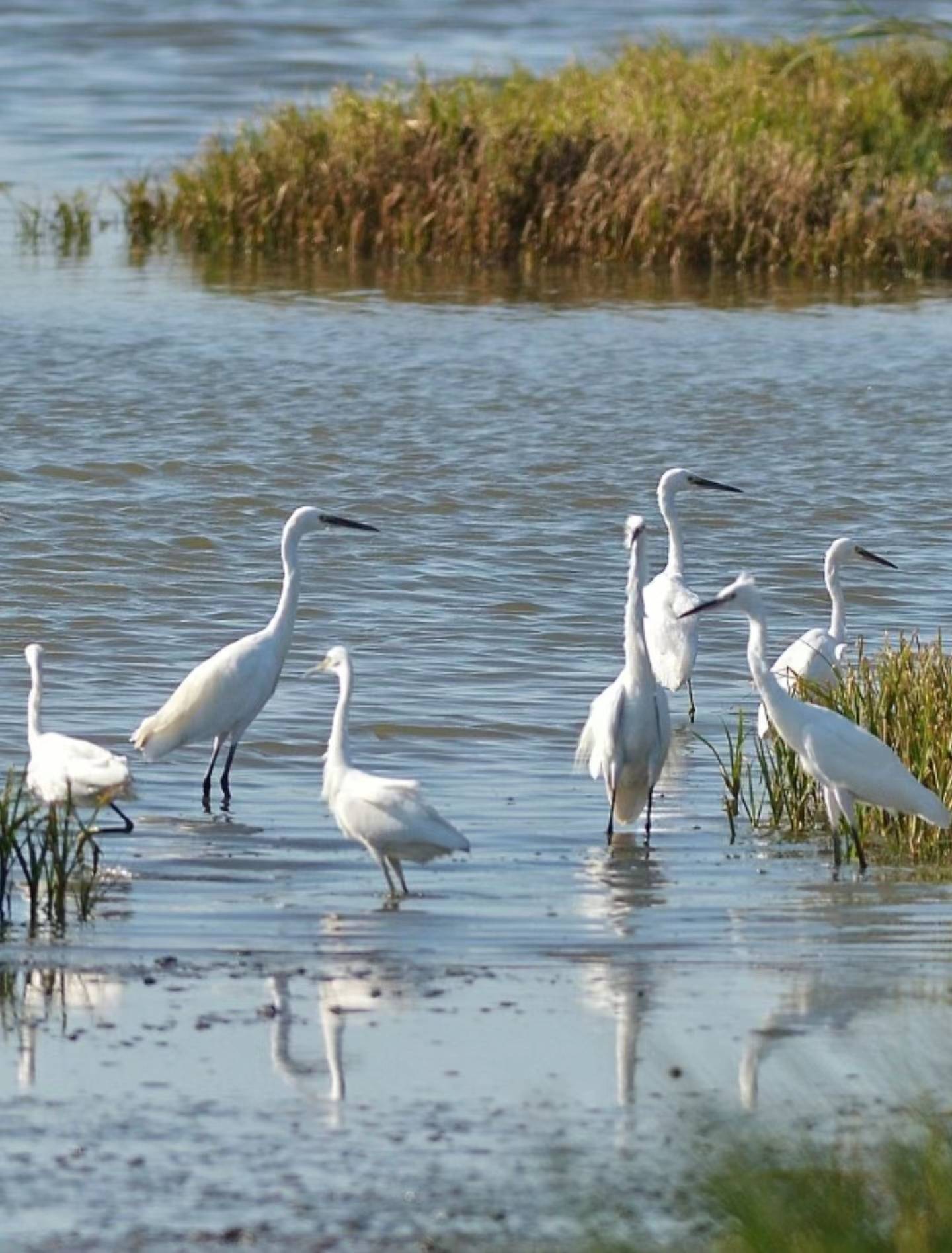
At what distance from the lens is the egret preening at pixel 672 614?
1001cm

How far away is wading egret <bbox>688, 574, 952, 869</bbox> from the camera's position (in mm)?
7367

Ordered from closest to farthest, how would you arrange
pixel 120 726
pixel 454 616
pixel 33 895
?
pixel 33 895 < pixel 120 726 < pixel 454 616

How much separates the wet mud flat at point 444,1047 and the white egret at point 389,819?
160mm

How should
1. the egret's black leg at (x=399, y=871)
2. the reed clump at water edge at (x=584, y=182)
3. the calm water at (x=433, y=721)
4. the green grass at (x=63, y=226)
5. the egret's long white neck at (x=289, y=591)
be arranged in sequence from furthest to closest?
the green grass at (x=63, y=226) < the reed clump at water edge at (x=584, y=182) < the egret's long white neck at (x=289, y=591) < the egret's black leg at (x=399, y=871) < the calm water at (x=433, y=721)

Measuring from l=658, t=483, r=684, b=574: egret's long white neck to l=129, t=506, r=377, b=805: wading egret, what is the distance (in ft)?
7.56

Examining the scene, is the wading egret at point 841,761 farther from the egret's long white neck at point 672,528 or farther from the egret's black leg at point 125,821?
the egret's long white neck at point 672,528

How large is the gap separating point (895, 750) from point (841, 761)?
2.09 ft

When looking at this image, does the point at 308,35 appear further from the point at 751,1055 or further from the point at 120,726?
the point at 751,1055

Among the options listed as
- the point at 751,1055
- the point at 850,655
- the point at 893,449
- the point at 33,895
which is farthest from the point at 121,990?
the point at 893,449

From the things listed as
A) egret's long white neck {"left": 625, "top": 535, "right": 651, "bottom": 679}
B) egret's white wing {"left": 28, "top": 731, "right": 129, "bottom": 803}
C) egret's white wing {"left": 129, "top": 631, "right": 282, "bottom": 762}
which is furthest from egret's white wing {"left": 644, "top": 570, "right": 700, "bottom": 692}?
egret's white wing {"left": 28, "top": 731, "right": 129, "bottom": 803}

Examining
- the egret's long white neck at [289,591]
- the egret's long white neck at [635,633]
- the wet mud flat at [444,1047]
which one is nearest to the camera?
the wet mud flat at [444,1047]

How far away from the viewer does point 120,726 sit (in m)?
9.38

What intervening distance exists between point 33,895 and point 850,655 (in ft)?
17.4

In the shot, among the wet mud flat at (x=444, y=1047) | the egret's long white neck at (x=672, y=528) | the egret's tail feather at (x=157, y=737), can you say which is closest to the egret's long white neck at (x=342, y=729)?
the wet mud flat at (x=444, y=1047)
